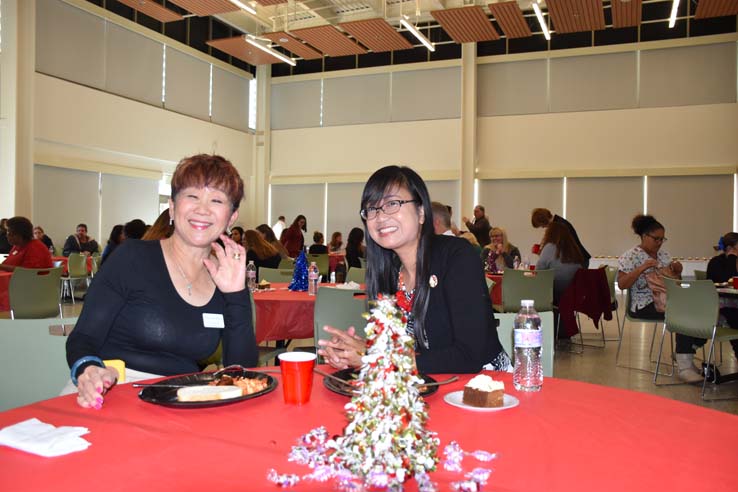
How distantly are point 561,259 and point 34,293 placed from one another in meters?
4.76

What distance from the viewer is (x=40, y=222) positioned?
10422 mm

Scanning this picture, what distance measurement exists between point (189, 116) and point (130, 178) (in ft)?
6.68

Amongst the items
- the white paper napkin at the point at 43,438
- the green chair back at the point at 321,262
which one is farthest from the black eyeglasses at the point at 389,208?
the green chair back at the point at 321,262

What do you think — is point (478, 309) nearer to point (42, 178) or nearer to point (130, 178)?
point (42, 178)

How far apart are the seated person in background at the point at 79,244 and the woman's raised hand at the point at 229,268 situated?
29.3 ft

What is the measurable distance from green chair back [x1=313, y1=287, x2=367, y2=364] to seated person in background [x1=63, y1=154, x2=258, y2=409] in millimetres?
1115

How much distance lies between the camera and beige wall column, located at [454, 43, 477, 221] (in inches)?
504

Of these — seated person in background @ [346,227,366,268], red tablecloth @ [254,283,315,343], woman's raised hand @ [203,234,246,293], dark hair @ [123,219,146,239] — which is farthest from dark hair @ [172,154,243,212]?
seated person in background @ [346,227,366,268]

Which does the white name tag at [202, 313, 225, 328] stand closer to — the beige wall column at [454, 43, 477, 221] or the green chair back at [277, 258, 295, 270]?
the green chair back at [277, 258, 295, 270]

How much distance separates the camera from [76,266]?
8750 mm

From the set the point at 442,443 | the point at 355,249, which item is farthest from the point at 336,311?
the point at 355,249

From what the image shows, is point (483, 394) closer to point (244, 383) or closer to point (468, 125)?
point (244, 383)

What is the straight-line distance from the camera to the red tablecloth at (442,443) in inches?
35.0

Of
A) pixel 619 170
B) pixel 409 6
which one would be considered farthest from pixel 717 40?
pixel 409 6
